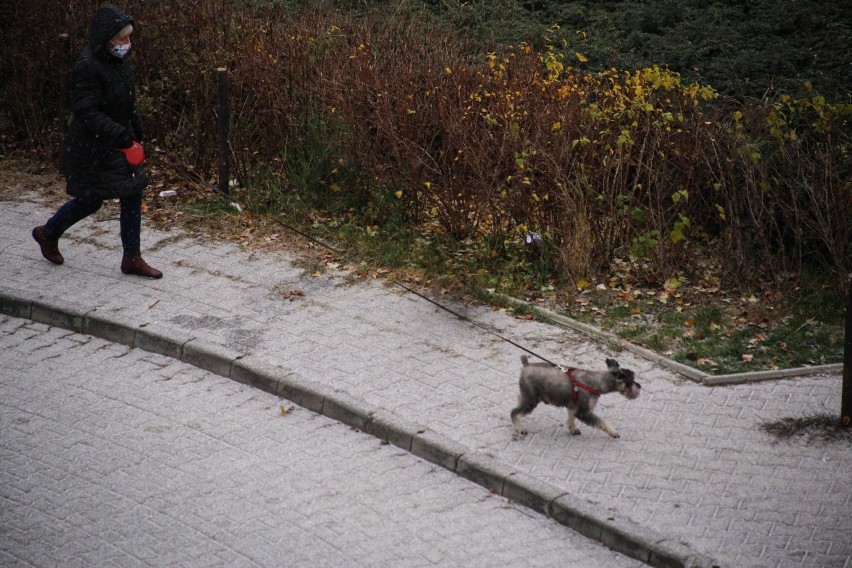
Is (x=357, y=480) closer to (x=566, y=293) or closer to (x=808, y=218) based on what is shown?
(x=566, y=293)

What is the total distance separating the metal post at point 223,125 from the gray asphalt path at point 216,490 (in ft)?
11.8

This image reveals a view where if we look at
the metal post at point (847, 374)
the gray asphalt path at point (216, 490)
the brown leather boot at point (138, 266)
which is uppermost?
the metal post at point (847, 374)

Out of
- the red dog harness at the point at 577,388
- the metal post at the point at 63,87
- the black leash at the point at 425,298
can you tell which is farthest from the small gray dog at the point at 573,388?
the metal post at the point at 63,87

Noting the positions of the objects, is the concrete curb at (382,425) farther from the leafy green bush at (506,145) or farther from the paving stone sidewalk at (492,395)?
the leafy green bush at (506,145)

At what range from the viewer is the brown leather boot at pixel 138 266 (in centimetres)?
900

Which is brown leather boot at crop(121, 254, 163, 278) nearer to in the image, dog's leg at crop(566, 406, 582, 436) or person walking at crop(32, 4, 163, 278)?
person walking at crop(32, 4, 163, 278)

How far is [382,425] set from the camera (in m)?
6.60

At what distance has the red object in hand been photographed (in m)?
8.54

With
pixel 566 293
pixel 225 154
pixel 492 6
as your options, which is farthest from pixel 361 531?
pixel 492 6

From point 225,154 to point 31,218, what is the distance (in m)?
2.22

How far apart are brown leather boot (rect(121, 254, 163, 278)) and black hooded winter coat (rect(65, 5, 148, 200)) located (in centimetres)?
66

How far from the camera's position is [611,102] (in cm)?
920

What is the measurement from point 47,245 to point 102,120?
1.61m

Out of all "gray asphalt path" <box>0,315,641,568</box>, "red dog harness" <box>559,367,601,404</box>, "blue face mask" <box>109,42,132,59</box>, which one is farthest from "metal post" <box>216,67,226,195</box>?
"red dog harness" <box>559,367,601,404</box>
